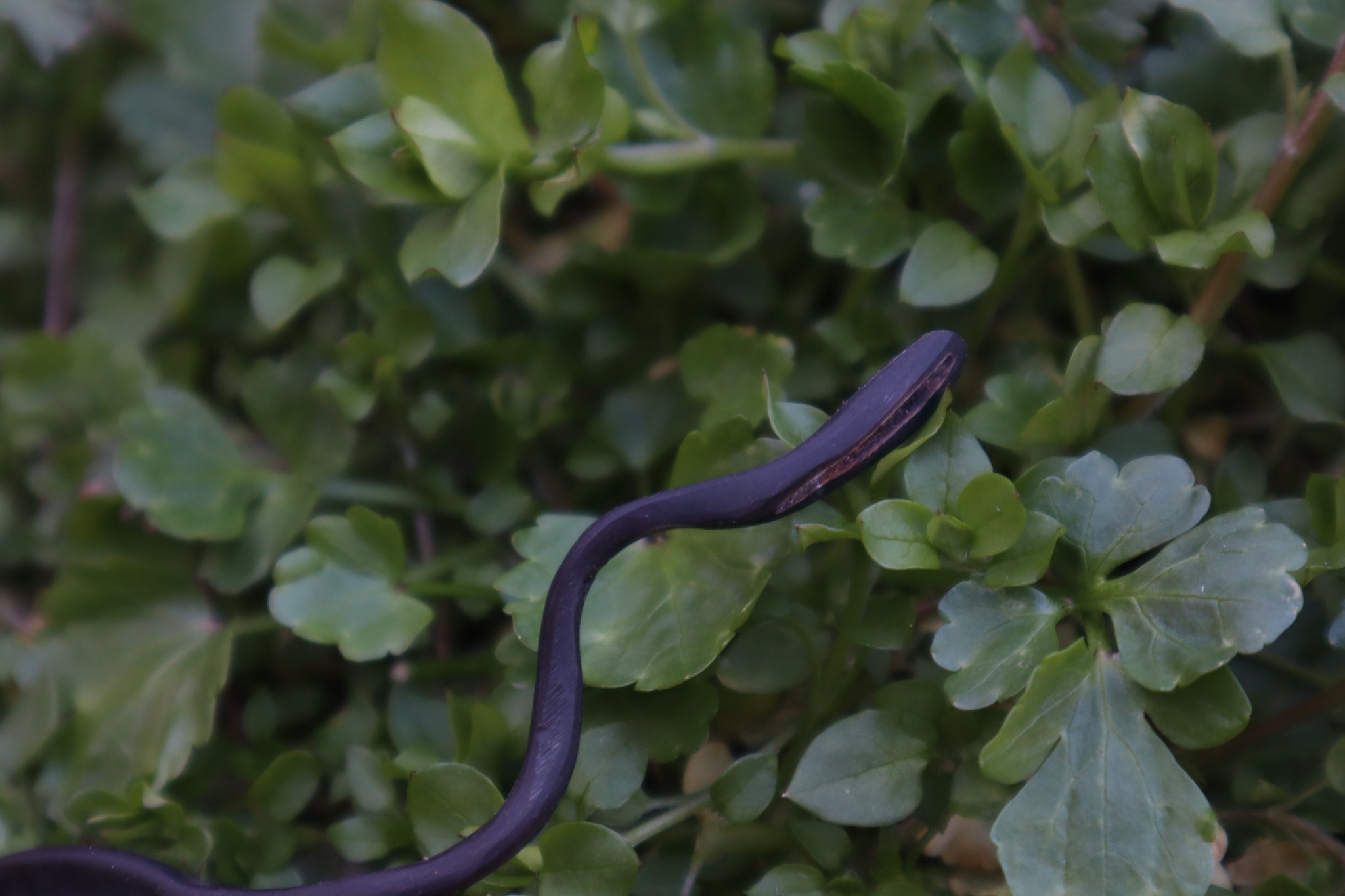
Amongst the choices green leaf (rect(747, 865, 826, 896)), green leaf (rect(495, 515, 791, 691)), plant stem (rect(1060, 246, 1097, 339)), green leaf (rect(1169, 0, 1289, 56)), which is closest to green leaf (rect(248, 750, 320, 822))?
green leaf (rect(495, 515, 791, 691))

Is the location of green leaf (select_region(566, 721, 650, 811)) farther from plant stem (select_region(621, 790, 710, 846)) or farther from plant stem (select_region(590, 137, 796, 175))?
plant stem (select_region(590, 137, 796, 175))

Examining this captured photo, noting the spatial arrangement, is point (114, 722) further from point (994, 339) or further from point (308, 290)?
point (994, 339)

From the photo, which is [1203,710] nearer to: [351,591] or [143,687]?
[351,591]

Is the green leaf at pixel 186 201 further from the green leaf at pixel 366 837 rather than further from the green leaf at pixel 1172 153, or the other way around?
the green leaf at pixel 1172 153

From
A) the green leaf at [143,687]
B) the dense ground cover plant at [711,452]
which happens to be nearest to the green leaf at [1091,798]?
the dense ground cover plant at [711,452]

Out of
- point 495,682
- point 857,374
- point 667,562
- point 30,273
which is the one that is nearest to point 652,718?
point 667,562
